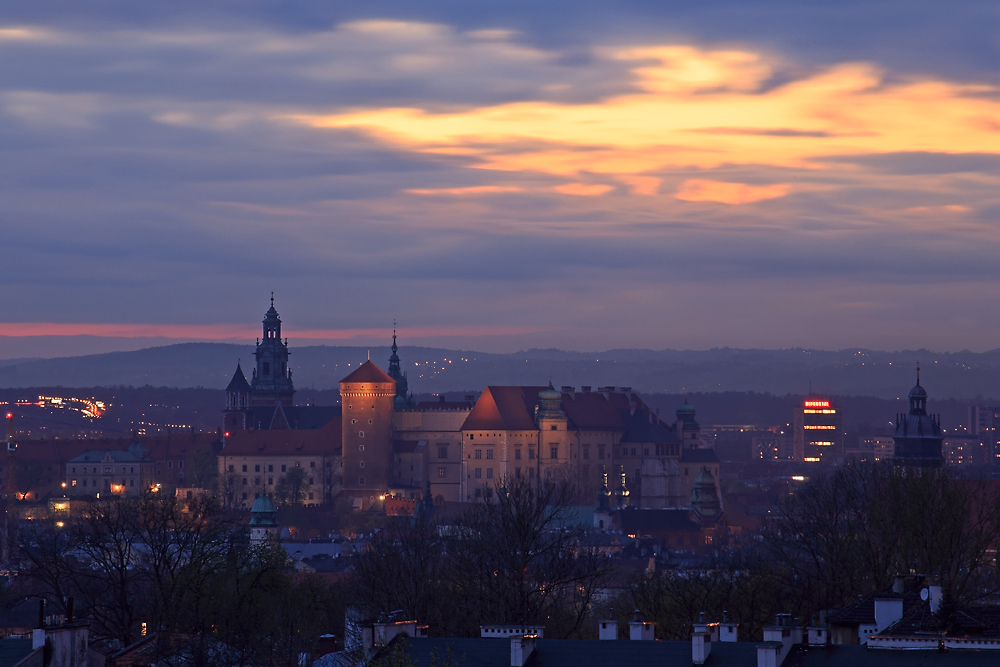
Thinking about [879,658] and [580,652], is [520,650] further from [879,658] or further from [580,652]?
[879,658]

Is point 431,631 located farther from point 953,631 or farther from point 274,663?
point 953,631

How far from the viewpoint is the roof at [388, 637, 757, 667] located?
37.6 m

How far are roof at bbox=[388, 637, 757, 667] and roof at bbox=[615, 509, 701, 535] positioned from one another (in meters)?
138

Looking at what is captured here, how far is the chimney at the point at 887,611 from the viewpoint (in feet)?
130

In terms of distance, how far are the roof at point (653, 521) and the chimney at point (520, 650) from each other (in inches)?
5458

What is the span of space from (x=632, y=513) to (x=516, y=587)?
12182cm

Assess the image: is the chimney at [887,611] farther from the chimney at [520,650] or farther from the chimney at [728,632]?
the chimney at [520,650]

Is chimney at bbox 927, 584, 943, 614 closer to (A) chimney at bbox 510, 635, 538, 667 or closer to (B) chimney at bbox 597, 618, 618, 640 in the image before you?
(B) chimney at bbox 597, 618, 618, 640

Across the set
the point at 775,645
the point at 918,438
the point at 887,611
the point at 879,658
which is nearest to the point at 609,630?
the point at 887,611

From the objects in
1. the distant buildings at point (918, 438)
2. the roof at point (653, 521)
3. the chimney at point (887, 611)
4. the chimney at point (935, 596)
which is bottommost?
the roof at point (653, 521)

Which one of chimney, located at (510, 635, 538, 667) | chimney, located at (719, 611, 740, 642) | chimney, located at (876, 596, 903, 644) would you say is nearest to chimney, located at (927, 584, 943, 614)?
chimney, located at (876, 596, 903, 644)

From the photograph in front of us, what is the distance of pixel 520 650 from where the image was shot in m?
38.2

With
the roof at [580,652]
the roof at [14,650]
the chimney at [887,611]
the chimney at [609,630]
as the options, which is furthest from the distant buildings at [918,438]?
the roof at [14,650]

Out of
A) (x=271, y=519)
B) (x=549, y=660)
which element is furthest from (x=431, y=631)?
(x=271, y=519)
